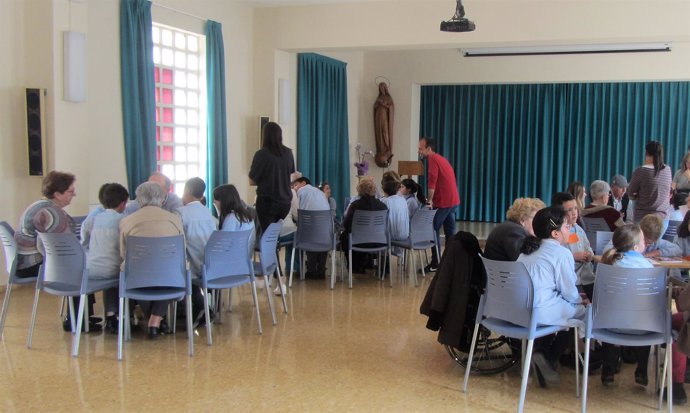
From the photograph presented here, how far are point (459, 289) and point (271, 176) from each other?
2.64m

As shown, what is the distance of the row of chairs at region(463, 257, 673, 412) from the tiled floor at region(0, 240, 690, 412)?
406 millimetres

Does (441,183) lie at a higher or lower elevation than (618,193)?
higher

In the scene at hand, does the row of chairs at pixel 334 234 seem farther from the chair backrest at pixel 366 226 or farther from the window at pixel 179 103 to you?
the window at pixel 179 103

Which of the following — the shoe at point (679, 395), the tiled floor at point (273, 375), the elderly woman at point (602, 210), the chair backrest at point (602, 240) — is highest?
the elderly woman at point (602, 210)

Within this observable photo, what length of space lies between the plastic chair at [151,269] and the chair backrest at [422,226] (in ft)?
10.3

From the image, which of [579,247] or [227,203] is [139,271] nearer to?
[227,203]

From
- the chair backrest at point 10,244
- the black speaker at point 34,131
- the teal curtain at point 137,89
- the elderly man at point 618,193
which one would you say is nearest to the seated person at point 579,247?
the chair backrest at point 10,244

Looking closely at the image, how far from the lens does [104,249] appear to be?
4570 mm

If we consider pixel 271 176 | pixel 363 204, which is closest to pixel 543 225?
pixel 271 176

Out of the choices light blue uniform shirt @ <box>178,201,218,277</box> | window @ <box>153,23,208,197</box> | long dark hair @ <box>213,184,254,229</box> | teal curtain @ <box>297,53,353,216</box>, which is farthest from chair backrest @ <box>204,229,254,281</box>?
teal curtain @ <box>297,53,353,216</box>

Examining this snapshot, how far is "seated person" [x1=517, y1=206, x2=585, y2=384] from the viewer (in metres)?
3.58

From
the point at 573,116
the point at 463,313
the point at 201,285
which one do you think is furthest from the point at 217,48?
the point at 573,116

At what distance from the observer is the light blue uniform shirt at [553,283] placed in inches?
141

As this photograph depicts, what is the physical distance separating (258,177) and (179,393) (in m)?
2.72
